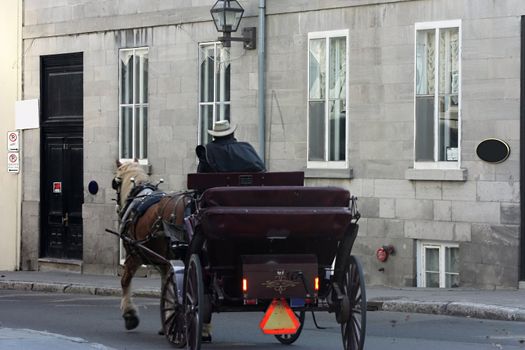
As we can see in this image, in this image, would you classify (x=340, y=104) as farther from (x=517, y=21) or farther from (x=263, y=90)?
(x=517, y=21)

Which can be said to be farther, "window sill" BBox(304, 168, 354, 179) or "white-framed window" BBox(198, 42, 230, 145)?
"white-framed window" BBox(198, 42, 230, 145)

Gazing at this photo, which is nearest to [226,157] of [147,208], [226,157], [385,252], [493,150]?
[226,157]

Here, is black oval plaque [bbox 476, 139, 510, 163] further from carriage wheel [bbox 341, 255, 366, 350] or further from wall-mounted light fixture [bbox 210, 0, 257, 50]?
carriage wheel [bbox 341, 255, 366, 350]

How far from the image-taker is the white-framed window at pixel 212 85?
19.5 m

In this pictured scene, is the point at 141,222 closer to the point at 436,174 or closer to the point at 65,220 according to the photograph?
the point at 436,174

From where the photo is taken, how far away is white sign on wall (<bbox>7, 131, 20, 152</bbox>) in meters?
22.9

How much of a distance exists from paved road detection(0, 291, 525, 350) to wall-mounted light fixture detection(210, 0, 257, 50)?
5.19 meters

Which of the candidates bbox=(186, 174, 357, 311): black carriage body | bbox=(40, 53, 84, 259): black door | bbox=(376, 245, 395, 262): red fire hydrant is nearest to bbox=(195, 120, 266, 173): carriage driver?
bbox=(186, 174, 357, 311): black carriage body

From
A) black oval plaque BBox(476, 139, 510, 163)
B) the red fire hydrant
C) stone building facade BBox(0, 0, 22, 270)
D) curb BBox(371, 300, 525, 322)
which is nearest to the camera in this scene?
curb BBox(371, 300, 525, 322)

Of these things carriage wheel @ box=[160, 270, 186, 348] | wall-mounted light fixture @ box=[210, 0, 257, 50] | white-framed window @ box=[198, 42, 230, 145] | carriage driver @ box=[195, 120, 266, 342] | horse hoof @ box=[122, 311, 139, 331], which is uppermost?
wall-mounted light fixture @ box=[210, 0, 257, 50]

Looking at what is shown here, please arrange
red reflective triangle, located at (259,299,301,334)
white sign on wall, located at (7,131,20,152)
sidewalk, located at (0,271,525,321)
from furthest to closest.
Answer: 1. white sign on wall, located at (7,131,20,152)
2. sidewalk, located at (0,271,525,321)
3. red reflective triangle, located at (259,299,301,334)

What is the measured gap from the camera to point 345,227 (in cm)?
944

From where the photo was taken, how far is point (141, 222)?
12.2 m

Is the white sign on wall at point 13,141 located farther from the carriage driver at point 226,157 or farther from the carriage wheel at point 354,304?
the carriage wheel at point 354,304
